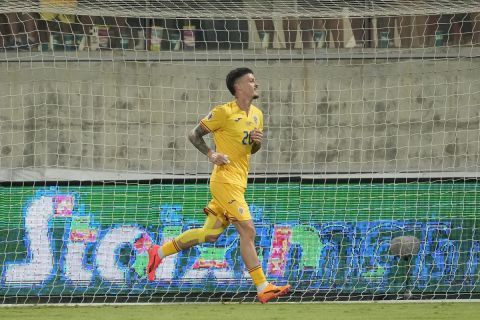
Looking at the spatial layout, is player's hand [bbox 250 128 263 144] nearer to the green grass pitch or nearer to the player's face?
the player's face

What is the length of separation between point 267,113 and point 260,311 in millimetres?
6229

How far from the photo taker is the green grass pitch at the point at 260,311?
375 inches

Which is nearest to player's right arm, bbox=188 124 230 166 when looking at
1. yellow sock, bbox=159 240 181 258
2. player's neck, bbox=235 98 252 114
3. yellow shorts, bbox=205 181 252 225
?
yellow shorts, bbox=205 181 252 225

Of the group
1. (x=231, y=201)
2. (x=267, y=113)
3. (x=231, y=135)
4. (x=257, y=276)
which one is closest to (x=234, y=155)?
(x=231, y=135)

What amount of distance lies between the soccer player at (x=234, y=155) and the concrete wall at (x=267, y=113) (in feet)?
21.9

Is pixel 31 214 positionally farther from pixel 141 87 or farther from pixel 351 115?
pixel 351 115

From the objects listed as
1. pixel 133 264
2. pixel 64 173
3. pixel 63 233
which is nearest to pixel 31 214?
pixel 63 233

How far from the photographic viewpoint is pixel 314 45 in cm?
1541

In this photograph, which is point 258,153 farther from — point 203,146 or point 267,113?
point 203,146

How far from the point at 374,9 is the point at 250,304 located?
401 cm

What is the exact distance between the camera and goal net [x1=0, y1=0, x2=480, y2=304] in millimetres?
11062

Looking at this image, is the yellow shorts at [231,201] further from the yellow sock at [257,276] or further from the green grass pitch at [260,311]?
the green grass pitch at [260,311]

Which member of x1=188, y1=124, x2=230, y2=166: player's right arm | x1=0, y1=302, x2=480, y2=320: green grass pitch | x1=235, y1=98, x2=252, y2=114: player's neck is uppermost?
x1=235, y1=98, x2=252, y2=114: player's neck

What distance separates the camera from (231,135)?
27.9 ft
